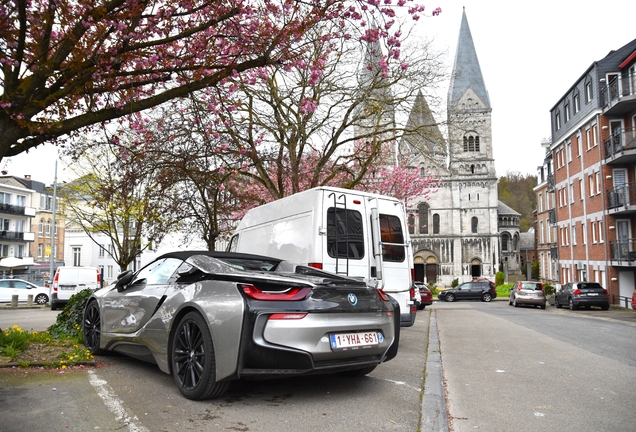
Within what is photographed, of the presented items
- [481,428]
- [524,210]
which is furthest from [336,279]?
[524,210]

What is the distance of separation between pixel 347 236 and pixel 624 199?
87.0 feet

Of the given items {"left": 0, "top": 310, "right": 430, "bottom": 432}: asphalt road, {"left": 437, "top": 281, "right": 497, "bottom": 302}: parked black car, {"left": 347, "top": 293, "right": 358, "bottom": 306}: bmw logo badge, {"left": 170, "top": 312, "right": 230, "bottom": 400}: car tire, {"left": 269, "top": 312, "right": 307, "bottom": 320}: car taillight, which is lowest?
{"left": 437, "top": 281, "right": 497, "bottom": 302}: parked black car

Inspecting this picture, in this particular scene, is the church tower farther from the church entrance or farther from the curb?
the curb

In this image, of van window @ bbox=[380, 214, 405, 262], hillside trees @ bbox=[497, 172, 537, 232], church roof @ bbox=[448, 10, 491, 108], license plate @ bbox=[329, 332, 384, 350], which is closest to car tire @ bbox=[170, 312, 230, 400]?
license plate @ bbox=[329, 332, 384, 350]

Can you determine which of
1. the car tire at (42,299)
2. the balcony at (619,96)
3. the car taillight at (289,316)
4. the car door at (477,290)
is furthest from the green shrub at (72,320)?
the car door at (477,290)

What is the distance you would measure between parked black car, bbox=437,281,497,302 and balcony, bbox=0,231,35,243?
44843mm

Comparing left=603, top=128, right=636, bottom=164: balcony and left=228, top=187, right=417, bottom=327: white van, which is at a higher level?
left=603, top=128, right=636, bottom=164: balcony

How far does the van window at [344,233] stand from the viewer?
9.27m

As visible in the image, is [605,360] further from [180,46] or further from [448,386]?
[180,46]

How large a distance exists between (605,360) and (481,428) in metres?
5.47

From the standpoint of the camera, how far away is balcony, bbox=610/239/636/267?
98.0 ft

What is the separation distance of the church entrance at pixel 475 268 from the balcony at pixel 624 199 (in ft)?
150

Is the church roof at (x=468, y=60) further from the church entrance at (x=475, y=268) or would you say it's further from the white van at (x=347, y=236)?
the white van at (x=347, y=236)

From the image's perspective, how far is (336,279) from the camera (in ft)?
17.8
